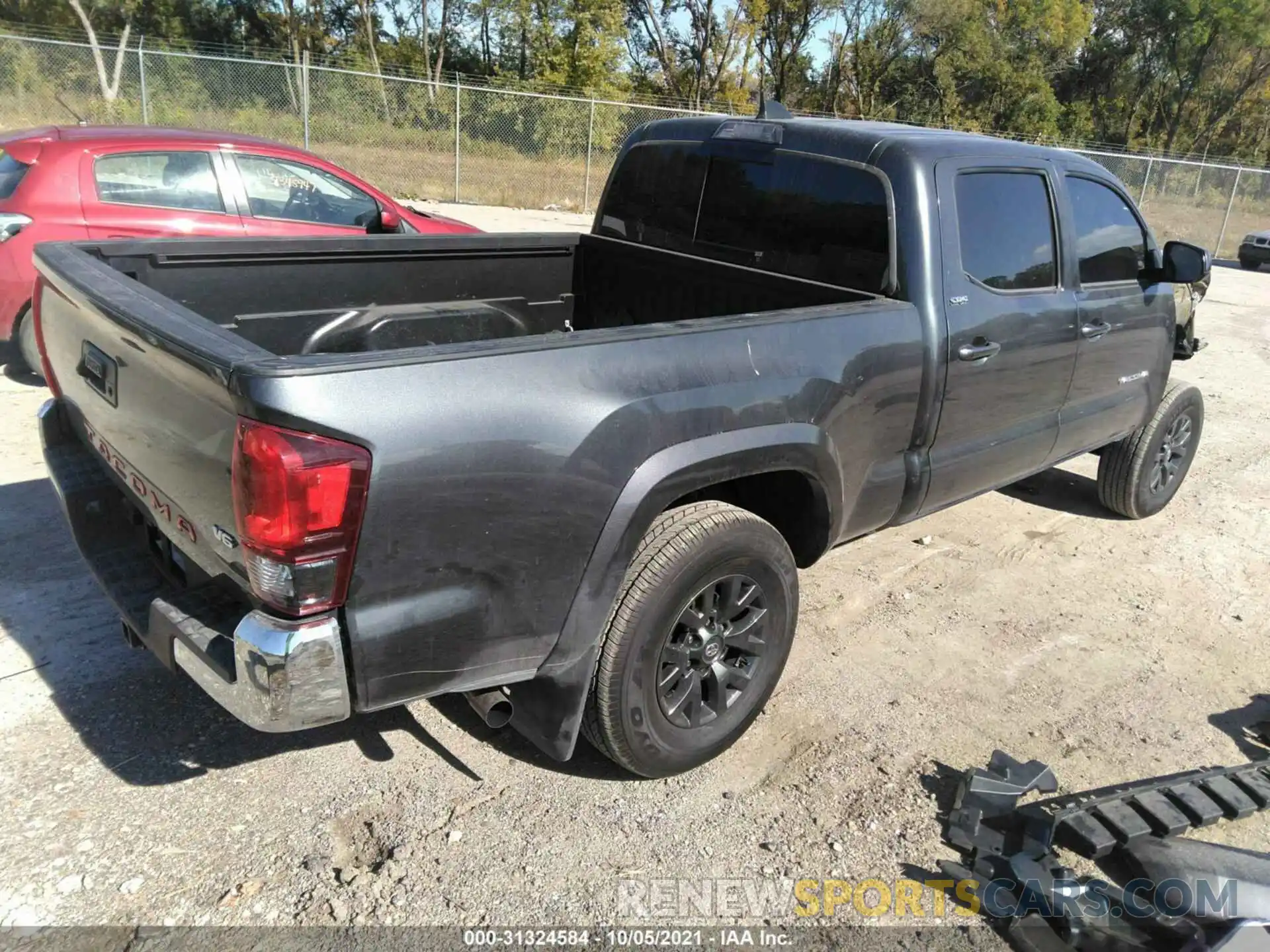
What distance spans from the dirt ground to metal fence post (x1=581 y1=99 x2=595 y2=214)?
53.2ft

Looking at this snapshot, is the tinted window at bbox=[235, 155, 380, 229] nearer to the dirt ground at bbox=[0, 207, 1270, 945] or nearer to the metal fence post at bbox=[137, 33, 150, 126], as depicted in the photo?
the dirt ground at bbox=[0, 207, 1270, 945]

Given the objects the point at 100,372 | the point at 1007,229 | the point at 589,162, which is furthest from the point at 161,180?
the point at 589,162

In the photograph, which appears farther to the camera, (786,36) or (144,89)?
(786,36)

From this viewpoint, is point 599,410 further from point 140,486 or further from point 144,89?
point 144,89

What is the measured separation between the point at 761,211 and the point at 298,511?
244cm

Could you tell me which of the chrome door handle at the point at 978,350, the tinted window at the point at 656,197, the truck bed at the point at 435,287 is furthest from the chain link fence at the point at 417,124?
the chrome door handle at the point at 978,350

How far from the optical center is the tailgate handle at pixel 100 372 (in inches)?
101

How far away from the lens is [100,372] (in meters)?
2.63

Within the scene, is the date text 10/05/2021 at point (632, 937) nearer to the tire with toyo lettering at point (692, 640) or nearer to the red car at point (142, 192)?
the tire with toyo lettering at point (692, 640)

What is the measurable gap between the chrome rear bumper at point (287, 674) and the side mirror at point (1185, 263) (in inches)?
161

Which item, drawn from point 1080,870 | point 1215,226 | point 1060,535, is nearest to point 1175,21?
point 1215,226

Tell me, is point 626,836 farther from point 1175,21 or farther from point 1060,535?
point 1175,21

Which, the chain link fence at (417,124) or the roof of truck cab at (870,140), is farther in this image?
the chain link fence at (417,124)

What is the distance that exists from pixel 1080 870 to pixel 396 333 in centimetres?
302
